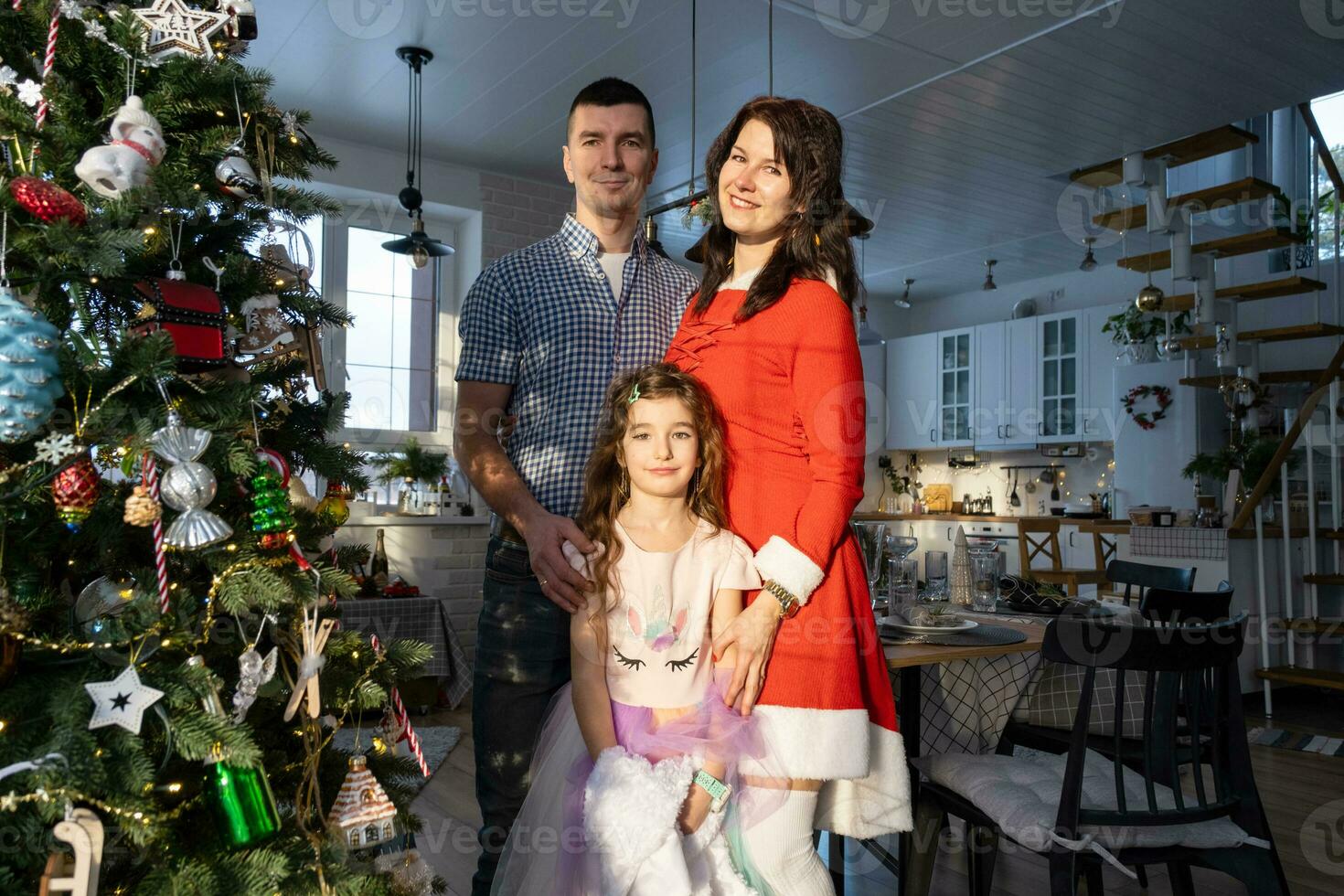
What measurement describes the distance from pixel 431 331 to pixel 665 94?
2021 millimetres

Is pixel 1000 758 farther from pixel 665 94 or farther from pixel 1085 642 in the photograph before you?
pixel 665 94

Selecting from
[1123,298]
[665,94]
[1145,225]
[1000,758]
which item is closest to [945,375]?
[1123,298]

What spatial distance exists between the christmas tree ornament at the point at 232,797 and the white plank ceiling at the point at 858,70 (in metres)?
3.15

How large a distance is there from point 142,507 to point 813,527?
816 millimetres

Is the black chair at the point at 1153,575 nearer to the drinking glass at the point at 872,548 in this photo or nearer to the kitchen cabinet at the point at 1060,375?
the drinking glass at the point at 872,548

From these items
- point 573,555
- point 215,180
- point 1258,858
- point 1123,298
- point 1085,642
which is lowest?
point 1258,858

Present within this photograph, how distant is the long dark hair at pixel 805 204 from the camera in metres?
1.38

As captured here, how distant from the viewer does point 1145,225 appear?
18.1 ft

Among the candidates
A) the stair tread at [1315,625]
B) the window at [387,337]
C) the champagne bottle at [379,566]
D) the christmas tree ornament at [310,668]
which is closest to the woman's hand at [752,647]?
the christmas tree ornament at [310,668]

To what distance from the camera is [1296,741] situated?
4.14m

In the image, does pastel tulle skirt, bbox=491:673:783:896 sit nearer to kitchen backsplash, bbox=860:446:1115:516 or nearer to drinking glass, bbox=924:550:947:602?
drinking glass, bbox=924:550:947:602

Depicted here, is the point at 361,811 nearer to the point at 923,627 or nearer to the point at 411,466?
the point at 923,627

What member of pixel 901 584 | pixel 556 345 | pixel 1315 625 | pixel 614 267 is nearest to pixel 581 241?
pixel 614 267

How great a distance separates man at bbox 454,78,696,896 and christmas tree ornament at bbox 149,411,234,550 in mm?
560
